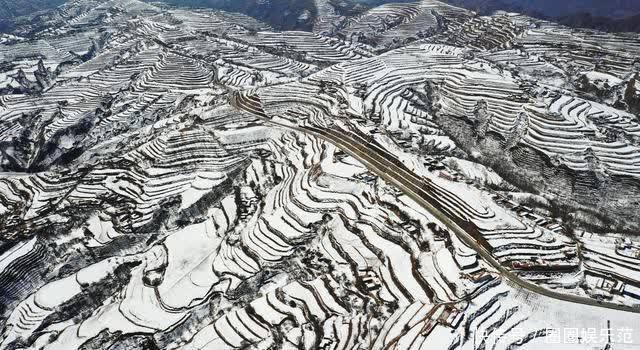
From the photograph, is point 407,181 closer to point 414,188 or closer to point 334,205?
point 414,188

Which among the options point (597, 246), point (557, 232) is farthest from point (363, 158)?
point (597, 246)

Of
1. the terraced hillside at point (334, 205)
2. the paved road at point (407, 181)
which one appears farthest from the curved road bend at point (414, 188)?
the terraced hillside at point (334, 205)

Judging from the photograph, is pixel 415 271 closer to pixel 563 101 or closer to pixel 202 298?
pixel 202 298

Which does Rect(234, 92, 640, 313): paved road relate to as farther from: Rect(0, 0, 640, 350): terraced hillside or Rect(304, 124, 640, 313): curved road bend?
Rect(0, 0, 640, 350): terraced hillside

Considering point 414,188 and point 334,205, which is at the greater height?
point 414,188

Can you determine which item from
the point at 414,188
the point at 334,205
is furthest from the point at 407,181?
the point at 334,205

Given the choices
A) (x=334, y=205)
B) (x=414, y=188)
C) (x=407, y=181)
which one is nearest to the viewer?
Answer: (x=334, y=205)
